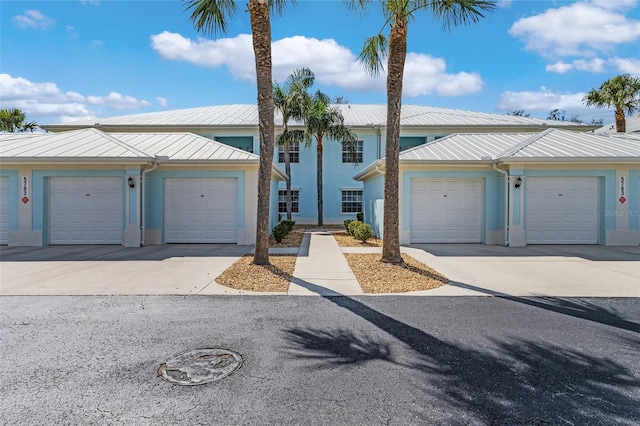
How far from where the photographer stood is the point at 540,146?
1457 cm

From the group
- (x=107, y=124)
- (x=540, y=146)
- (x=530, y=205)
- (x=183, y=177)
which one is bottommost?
(x=530, y=205)

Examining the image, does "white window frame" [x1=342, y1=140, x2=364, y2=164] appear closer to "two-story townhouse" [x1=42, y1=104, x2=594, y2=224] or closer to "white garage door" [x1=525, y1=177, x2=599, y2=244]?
"two-story townhouse" [x1=42, y1=104, x2=594, y2=224]

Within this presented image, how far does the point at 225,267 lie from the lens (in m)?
9.84

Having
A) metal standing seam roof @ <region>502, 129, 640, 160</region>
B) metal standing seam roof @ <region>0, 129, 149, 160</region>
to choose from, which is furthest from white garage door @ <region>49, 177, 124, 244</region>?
metal standing seam roof @ <region>502, 129, 640, 160</region>

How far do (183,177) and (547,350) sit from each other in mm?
12899

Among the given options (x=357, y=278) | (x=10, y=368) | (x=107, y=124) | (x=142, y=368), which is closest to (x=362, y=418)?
(x=142, y=368)

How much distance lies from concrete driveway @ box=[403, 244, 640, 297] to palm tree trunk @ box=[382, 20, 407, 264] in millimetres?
1474

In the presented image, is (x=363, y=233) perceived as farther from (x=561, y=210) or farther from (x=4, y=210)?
(x=4, y=210)

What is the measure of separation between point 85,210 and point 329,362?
13.1 m

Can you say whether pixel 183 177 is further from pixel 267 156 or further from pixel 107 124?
pixel 107 124

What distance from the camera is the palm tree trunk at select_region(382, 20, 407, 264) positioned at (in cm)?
959

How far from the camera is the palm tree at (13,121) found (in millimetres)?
27227

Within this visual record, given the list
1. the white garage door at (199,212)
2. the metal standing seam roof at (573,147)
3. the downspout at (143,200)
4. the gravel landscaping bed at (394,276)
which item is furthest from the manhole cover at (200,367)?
the metal standing seam roof at (573,147)

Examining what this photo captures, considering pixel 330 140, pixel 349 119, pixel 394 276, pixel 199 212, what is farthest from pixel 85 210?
pixel 349 119
